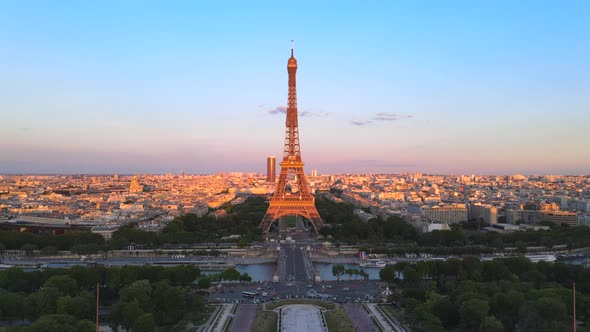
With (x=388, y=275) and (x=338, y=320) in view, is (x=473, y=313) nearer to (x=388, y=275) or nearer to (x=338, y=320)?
(x=338, y=320)

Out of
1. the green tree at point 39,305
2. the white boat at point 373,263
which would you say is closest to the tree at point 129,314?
the green tree at point 39,305

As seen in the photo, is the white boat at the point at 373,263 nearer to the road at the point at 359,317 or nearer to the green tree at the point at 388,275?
the green tree at the point at 388,275

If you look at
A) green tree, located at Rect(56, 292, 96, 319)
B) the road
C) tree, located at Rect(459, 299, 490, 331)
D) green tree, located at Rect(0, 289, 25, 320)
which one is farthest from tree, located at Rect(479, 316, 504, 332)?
green tree, located at Rect(0, 289, 25, 320)

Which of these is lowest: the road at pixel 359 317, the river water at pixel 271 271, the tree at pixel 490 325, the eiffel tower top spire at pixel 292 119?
the river water at pixel 271 271

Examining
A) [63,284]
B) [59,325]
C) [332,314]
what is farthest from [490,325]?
[63,284]

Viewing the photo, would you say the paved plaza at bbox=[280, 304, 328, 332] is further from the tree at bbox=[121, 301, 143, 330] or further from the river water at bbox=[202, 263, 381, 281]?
the river water at bbox=[202, 263, 381, 281]
